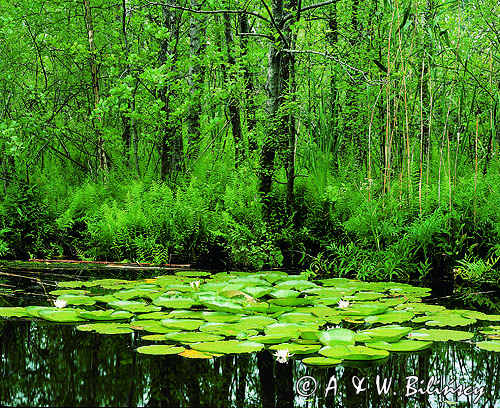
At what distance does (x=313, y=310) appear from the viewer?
2.97m

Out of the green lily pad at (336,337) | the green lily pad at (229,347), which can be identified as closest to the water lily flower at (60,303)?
the green lily pad at (229,347)

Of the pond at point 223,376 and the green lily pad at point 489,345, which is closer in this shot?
the pond at point 223,376

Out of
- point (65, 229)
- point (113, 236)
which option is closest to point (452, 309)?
point (113, 236)

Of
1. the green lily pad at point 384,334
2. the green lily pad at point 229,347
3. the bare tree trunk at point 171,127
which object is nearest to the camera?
the green lily pad at point 229,347

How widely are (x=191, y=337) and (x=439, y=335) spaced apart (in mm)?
1224

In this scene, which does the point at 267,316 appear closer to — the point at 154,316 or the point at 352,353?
the point at 154,316

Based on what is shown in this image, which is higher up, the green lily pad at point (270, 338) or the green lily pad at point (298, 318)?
the green lily pad at point (270, 338)

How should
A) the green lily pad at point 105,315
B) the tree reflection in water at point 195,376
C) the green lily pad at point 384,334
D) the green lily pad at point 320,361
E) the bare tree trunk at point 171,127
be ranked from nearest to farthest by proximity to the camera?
the tree reflection in water at point 195,376
the green lily pad at point 320,361
the green lily pad at point 384,334
the green lily pad at point 105,315
the bare tree trunk at point 171,127

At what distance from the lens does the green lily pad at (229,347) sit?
87.7 inches

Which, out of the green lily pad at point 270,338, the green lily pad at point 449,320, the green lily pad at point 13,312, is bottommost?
the green lily pad at point 449,320

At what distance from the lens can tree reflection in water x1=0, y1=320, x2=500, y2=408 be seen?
1.75 meters

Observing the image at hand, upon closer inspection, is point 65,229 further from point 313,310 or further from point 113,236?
point 313,310

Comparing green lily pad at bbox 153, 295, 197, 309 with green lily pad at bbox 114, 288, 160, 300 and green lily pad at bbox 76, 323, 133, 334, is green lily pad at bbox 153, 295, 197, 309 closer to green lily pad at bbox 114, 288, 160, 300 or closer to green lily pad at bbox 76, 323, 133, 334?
green lily pad at bbox 114, 288, 160, 300

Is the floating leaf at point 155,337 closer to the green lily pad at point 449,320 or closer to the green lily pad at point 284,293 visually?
the green lily pad at point 284,293
